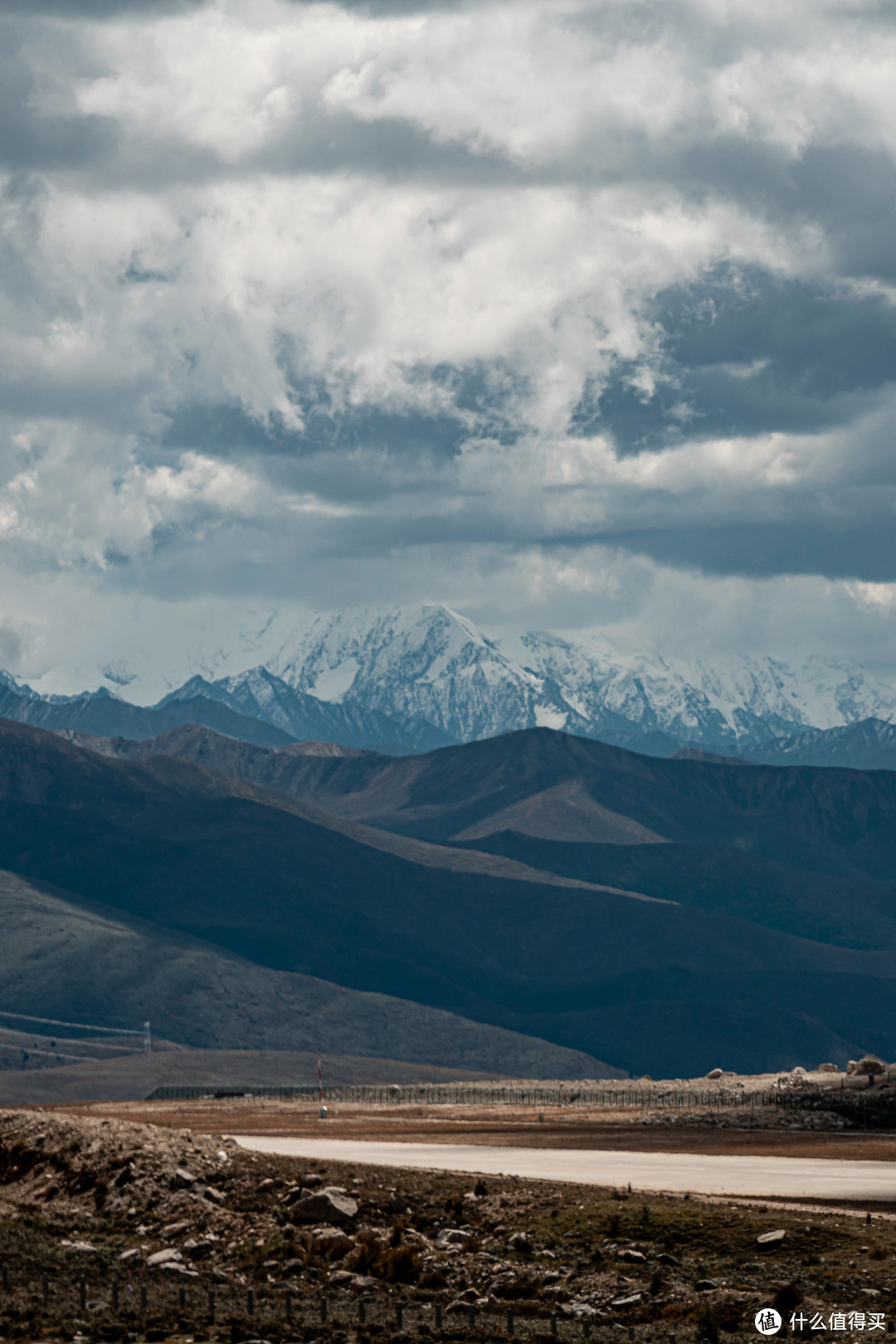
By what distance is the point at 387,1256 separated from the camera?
138 feet

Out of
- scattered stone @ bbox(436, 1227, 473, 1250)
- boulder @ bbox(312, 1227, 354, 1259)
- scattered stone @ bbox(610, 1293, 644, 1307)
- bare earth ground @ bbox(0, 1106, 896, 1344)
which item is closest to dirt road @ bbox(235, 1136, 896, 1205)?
bare earth ground @ bbox(0, 1106, 896, 1344)

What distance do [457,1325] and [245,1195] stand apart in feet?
40.0

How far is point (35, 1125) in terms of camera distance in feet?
185

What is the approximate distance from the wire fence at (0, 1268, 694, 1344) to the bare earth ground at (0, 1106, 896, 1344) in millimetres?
70

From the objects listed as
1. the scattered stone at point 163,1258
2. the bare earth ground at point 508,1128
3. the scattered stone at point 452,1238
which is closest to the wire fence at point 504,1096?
the bare earth ground at point 508,1128

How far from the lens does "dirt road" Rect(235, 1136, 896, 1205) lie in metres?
52.6

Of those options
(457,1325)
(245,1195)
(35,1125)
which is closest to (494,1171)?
(245,1195)

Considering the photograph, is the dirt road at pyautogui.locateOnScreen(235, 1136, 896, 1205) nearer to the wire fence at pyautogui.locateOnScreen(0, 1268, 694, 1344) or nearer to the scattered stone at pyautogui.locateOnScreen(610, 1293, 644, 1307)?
the scattered stone at pyautogui.locateOnScreen(610, 1293, 644, 1307)

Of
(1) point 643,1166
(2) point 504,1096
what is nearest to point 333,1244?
(1) point 643,1166

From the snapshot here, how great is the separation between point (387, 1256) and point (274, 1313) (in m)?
4.39

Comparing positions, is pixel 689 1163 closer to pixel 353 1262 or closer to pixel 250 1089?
pixel 353 1262

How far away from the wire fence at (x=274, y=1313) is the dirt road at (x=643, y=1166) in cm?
1290

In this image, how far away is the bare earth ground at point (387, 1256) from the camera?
37156 mm
